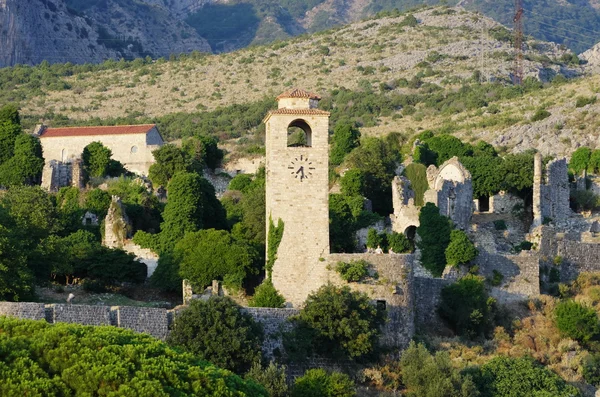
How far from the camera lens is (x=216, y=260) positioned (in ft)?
143

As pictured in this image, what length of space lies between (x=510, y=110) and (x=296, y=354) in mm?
45159


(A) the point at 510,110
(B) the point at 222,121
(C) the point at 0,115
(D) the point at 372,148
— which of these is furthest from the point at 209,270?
(B) the point at 222,121

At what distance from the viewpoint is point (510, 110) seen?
261 feet

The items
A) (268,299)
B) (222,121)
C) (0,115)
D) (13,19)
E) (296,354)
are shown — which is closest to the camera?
(296,354)

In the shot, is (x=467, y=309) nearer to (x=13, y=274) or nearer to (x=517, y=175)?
(x=13, y=274)

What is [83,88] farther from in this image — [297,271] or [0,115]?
[297,271]

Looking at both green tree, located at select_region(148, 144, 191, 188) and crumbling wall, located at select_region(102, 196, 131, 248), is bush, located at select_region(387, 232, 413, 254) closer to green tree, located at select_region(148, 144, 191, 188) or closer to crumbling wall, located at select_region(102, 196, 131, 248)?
crumbling wall, located at select_region(102, 196, 131, 248)

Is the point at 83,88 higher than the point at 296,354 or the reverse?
higher

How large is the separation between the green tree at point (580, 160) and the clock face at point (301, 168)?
72.4ft

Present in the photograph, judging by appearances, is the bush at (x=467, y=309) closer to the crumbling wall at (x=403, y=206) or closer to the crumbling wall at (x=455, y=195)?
the crumbling wall at (x=455, y=195)

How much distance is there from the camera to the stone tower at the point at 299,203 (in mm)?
39594

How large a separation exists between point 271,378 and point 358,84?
63.6 m

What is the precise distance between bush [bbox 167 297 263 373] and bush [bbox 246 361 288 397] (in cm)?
67

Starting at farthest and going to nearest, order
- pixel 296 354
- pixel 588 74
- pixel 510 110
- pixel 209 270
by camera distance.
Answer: pixel 588 74 < pixel 510 110 < pixel 209 270 < pixel 296 354
